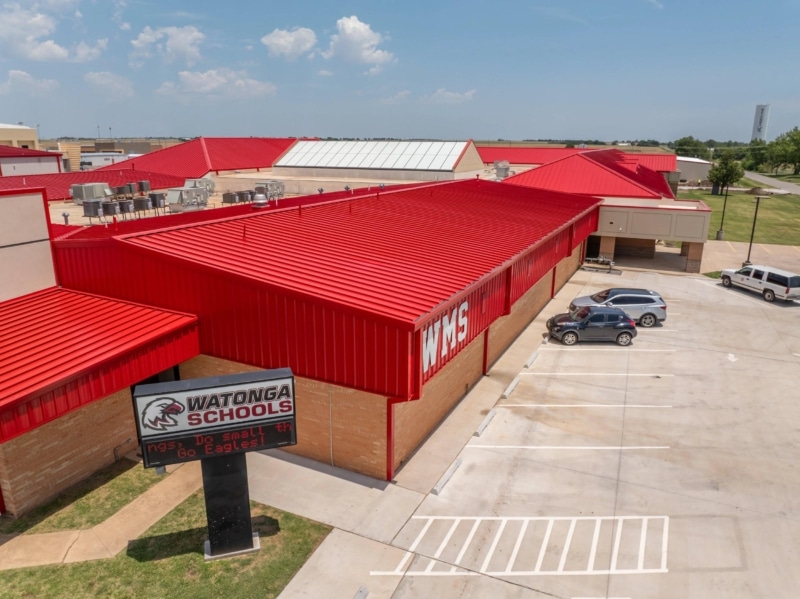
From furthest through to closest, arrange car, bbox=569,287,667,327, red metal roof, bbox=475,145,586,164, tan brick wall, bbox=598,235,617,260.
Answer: red metal roof, bbox=475,145,586,164 → tan brick wall, bbox=598,235,617,260 → car, bbox=569,287,667,327

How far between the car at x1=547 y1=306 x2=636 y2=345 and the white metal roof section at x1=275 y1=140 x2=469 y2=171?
2697 centimetres

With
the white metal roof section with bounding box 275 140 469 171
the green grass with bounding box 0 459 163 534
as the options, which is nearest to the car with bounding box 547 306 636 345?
the green grass with bounding box 0 459 163 534

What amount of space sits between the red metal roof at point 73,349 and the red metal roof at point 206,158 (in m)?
35.2

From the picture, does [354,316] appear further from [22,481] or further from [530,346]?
[530,346]

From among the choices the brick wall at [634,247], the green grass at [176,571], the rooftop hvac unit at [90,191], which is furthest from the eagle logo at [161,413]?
the brick wall at [634,247]

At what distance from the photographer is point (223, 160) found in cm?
5316

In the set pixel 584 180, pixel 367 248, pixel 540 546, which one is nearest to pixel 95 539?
pixel 540 546

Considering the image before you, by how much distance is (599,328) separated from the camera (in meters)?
26.1

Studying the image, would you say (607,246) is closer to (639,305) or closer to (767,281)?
(767,281)

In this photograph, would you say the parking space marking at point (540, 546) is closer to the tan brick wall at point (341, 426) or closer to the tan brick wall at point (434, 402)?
the tan brick wall at point (341, 426)

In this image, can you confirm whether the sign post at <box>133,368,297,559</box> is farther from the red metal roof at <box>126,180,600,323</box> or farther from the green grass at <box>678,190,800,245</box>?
the green grass at <box>678,190,800,245</box>

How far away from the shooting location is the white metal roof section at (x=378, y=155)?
5200cm

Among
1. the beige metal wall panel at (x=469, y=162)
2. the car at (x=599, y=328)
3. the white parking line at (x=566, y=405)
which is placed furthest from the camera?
the beige metal wall panel at (x=469, y=162)

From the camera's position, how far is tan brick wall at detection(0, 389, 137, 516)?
43.8 feet
